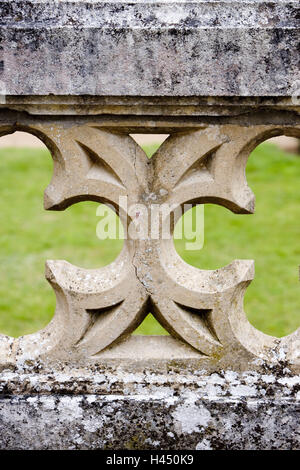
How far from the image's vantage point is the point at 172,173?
57.1 inches

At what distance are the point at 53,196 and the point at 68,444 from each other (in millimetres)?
574

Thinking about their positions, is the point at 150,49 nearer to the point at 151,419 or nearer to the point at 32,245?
the point at 151,419

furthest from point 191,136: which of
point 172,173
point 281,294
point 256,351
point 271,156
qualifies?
point 271,156

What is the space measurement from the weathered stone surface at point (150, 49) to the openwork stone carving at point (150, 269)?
12 centimetres

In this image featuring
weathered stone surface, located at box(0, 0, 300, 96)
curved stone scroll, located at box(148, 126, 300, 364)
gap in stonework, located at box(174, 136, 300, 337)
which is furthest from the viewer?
gap in stonework, located at box(174, 136, 300, 337)

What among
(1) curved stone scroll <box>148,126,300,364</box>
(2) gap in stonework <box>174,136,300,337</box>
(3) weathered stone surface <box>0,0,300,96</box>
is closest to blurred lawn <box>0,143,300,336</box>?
(2) gap in stonework <box>174,136,300,337</box>

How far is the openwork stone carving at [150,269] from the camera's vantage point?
1443mm

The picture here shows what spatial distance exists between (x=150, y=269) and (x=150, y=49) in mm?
496

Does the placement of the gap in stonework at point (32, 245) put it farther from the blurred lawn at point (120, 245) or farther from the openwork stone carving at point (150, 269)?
the openwork stone carving at point (150, 269)

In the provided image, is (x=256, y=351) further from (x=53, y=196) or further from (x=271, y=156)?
(x=271, y=156)

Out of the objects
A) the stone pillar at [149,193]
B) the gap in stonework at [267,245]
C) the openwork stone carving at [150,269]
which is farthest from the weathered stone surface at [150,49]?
the gap in stonework at [267,245]

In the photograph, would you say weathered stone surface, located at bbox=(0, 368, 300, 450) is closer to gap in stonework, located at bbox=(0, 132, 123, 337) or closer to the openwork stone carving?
the openwork stone carving

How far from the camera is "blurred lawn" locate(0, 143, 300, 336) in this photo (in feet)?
11.4

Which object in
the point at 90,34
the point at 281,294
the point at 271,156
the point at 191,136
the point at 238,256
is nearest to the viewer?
the point at 90,34
